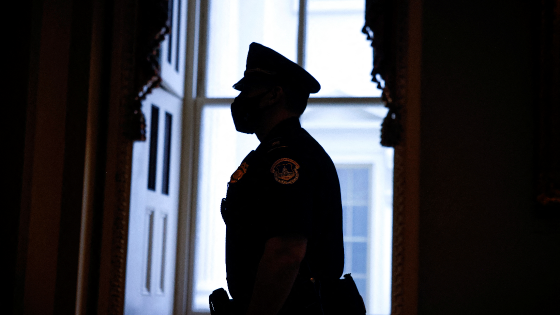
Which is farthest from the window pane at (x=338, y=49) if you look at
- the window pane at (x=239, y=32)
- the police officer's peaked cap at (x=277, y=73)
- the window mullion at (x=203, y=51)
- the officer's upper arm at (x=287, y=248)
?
the officer's upper arm at (x=287, y=248)

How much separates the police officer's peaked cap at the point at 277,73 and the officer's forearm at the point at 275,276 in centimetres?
47

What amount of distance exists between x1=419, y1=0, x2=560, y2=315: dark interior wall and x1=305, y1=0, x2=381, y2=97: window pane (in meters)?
0.85

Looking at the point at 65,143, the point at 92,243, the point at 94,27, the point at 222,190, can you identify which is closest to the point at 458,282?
the point at 222,190

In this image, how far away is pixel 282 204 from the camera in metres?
1.17

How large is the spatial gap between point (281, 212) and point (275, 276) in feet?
0.45

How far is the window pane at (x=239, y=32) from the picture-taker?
386cm

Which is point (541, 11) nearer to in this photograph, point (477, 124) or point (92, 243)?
point (477, 124)

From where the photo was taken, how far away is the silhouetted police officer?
113 centimetres

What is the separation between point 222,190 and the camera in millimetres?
4012

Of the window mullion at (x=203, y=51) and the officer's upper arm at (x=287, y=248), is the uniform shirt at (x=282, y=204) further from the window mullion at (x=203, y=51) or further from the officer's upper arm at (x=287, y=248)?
the window mullion at (x=203, y=51)

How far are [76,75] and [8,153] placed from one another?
0.61 metres

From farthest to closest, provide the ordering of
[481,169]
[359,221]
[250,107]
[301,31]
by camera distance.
Answer: [359,221] → [301,31] → [481,169] → [250,107]

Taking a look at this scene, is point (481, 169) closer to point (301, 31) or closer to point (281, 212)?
point (301, 31)

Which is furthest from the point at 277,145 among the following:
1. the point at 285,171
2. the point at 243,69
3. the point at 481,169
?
the point at 243,69
